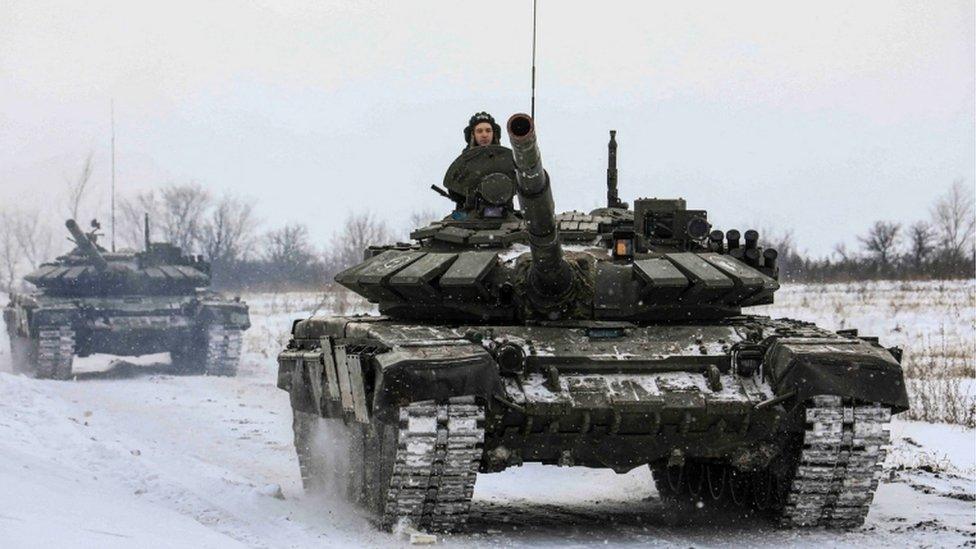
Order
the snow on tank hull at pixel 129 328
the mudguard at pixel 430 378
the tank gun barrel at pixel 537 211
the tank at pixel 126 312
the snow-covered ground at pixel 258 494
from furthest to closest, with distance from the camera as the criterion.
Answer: the tank at pixel 126 312
the snow on tank hull at pixel 129 328
the mudguard at pixel 430 378
the tank gun barrel at pixel 537 211
the snow-covered ground at pixel 258 494

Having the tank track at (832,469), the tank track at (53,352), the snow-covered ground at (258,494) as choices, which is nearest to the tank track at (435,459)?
the snow-covered ground at (258,494)

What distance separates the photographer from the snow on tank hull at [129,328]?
88.7 ft

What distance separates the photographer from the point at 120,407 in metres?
21.2

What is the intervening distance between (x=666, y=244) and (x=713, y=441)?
2.51 metres

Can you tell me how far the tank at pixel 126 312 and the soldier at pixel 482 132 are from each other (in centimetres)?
1383

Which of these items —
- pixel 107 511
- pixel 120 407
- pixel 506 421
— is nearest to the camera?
pixel 107 511

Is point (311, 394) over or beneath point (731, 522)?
over

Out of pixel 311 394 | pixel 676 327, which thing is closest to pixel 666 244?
pixel 676 327

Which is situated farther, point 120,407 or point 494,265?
point 120,407

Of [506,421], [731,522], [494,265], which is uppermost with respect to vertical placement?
[494,265]

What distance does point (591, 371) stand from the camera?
467 inches

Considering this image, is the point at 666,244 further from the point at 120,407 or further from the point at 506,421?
the point at 120,407

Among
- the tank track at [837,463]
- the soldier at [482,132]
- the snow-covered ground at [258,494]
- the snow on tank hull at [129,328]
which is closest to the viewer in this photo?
the snow-covered ground at [258,494]

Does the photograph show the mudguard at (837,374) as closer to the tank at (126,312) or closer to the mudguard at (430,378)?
the mudguard at (430,378)
